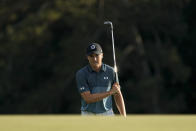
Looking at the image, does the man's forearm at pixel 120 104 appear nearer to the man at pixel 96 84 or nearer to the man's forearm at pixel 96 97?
the man at pixel 96 84

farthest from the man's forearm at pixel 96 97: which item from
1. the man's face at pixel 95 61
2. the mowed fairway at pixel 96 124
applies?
the mowed fairway at pixel 96 124

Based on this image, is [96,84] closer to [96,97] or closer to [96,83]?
[96,83]

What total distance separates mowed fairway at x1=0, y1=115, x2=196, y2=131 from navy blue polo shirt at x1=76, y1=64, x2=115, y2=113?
356 cm

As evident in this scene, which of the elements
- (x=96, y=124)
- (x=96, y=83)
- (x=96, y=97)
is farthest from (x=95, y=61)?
(x=96, y=124)

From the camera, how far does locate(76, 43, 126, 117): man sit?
5730mm

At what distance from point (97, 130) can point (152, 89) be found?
18572 millimetres

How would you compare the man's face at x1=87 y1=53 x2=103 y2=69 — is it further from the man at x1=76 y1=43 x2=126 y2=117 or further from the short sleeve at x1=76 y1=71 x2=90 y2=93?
the short sleeve at x1=76 y1=71 x2=90 y2=93

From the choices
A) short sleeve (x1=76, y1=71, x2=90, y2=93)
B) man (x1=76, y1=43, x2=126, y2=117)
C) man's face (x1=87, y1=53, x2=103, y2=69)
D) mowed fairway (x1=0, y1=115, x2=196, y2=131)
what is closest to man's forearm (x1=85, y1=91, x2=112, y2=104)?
man (x1=76, y1=43, x2=126, y2=117)

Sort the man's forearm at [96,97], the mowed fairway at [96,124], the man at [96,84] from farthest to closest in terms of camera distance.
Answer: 1. the man at [96,84]
2. the man's forearm at [96,97]
3. the mowed fairway at [96,124]

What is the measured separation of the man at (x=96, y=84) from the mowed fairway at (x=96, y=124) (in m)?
3.52

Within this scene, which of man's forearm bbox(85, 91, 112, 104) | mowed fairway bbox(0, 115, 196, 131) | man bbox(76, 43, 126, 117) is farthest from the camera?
man bbox(76, 43, 126, 117)

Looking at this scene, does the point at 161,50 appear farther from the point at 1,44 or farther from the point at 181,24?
the point at 1,44

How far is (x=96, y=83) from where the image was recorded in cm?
585

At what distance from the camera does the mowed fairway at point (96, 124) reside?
196 cm
